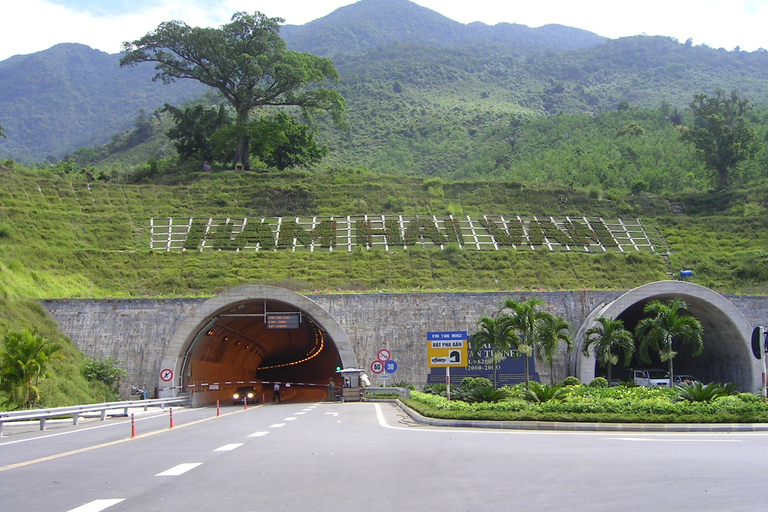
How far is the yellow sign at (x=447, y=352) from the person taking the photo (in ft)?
93.0

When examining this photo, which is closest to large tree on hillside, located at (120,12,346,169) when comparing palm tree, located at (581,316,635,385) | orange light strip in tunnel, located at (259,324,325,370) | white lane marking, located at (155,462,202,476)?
orange light strip in tunnel, located at (259,324,325,370)

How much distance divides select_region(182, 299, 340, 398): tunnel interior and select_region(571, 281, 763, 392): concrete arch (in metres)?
12.9

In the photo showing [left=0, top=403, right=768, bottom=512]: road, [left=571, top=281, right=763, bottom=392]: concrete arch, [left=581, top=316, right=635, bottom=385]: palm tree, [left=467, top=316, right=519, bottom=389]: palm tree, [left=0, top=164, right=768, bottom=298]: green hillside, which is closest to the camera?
[left=0, top=403, right=768, bottom=512]: road

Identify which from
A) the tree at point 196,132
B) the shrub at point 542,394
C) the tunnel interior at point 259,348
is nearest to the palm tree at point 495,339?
the tunnel interior at point 259,348

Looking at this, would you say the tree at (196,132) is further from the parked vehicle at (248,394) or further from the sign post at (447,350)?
the sign post at (447,350)

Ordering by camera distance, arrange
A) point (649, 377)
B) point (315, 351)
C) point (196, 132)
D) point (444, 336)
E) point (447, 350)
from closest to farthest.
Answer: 1. point (447, 350)
2. point (444, 336)
3. point (649, 377)
4. point (315, 351)
5. point (196, 132)

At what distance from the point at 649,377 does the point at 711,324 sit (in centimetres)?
428

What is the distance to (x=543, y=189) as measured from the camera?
64.8m

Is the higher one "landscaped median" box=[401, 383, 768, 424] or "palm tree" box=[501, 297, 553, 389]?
"palm tree" box=[501, 297, 553, 389]

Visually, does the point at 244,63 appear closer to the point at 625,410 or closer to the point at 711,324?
the point at 711,324

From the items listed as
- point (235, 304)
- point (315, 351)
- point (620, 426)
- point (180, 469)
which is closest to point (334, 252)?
point (315, 351)

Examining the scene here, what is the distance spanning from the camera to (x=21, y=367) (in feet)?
86.6

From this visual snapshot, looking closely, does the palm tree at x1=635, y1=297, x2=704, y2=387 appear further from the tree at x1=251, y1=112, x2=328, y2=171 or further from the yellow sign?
the tree at x1=251, y1=112, x2=328, y2=171

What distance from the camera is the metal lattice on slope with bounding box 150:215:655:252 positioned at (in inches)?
2112
